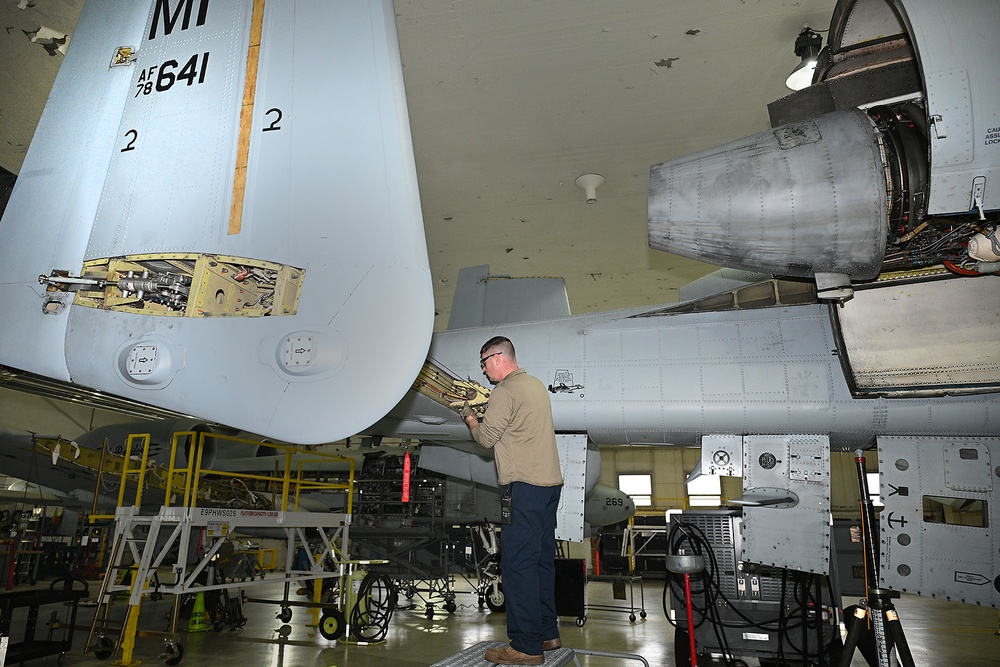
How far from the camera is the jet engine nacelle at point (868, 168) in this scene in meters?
2.88

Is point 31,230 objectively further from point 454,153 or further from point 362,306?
point 454,153

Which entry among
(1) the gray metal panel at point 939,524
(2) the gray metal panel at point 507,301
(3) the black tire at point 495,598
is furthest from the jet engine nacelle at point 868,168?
(3) the black tire at point 495,598

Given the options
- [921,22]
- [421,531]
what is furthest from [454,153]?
[421,531]

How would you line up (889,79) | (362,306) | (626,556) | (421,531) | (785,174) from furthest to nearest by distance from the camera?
(626,556) → (421,531) → (889,79) → (785,174) → (362,306)

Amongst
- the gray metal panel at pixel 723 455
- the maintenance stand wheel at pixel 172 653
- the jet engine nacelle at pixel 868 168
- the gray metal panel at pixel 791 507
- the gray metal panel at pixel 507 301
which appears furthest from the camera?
the gray metal panel at pixel 507 301

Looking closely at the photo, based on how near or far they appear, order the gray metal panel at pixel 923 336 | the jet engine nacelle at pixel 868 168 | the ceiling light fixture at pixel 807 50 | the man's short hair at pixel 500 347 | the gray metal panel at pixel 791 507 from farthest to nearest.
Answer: the ceiling light fixture at pixel 807 50 → the gray metal panel at pixel 791 507 → the gray metal panel at pixel 923 336 → the man's short hair at pixel 500 347 → the jet engine nacelle at pixel 868 168

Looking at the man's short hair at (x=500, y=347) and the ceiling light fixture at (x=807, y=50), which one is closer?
the man's short hair at (x=500, y=347)

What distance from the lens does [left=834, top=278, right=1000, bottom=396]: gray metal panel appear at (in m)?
4.01

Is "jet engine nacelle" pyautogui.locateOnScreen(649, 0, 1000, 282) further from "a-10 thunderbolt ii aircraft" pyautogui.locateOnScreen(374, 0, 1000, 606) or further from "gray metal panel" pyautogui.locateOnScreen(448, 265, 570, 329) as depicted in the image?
"gray metal panel" pyautogui.locateOnScreen(448, 265, 570, 329)

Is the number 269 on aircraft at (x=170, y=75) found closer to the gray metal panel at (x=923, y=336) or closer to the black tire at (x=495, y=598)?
the gray metal panel at (x=923, y=336)

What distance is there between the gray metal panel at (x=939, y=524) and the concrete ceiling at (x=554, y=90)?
134 inches

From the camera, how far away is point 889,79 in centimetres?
362

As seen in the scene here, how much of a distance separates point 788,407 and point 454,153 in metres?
4.36

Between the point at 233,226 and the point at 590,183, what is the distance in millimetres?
5268
